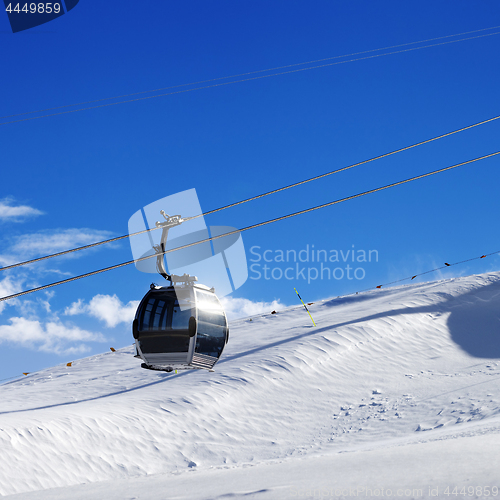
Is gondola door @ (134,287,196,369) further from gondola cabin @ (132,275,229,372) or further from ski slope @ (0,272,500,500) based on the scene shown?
ski slope @ (0,272,500,500)

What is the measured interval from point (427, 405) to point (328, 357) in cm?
592

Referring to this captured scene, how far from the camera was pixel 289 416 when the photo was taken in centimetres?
1853

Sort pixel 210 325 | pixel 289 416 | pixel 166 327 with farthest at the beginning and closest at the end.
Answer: pixel 289 416 → pixel 210 325 → pixel 166 327

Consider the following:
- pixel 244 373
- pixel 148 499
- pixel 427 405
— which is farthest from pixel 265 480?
pixel 244 373

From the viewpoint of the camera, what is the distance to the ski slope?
8578mm

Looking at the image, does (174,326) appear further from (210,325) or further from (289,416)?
(289,416)

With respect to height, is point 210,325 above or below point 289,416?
above

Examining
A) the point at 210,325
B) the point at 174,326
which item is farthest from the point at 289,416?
the point at 174,326

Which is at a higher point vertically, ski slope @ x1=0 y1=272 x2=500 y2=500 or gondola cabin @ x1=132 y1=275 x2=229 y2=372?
gondola cabin @ x1=132 y1=275 x2=229 y2=372

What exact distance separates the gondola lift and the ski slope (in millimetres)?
2402

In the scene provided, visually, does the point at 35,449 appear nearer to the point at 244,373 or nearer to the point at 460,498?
the point at 244,373

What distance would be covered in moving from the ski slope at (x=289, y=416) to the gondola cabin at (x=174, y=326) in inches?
94.3

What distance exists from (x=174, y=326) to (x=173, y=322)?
7 centimetres

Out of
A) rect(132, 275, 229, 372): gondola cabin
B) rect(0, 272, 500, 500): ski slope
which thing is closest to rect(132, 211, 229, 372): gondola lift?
rect(132, 275, 229, 372): gondola cabin
